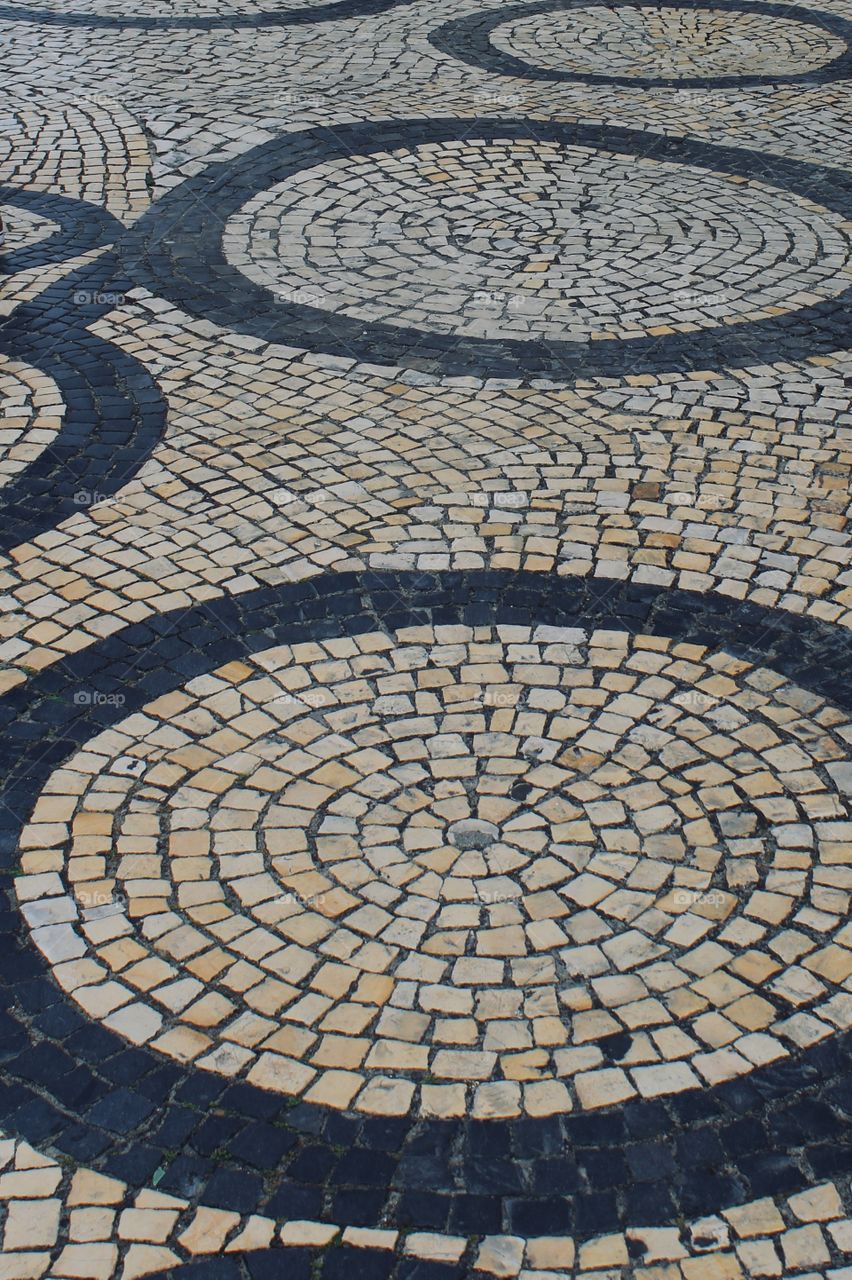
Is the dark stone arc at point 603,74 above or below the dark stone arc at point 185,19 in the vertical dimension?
below

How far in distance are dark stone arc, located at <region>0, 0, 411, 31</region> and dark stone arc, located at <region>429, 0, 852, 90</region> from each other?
4.57 ft

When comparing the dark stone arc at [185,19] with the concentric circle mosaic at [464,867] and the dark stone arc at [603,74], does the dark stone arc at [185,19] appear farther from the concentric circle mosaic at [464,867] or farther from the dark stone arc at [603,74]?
the concentric circle mosaic at [464,867]

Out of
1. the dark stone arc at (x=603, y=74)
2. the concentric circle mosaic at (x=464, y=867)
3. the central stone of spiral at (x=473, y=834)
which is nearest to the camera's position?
the concentric circle mosaic at (x=464, y=867)

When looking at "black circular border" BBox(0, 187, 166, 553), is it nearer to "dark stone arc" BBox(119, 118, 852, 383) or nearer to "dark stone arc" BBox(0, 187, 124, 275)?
"dark stone arc" BBox(0, 187, 124, 275)

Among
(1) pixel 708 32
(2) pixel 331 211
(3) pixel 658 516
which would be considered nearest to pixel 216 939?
(3) pixel 658 516

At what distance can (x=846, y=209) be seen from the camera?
11055 mm

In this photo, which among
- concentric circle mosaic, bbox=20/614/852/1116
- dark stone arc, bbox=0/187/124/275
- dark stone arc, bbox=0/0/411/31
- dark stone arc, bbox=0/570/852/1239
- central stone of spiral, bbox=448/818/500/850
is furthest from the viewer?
dark stone arc, bbox=0/0/411/31

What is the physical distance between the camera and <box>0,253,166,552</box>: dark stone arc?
7.43 m

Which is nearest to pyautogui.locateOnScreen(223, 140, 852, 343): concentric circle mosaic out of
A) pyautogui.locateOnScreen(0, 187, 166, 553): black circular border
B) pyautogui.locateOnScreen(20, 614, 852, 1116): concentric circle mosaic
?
pyautogui.locateOnScreen(0, 187, 166, 553): black circular border

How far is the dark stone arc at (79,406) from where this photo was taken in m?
7.43

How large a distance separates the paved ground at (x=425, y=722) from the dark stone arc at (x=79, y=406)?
3 cm

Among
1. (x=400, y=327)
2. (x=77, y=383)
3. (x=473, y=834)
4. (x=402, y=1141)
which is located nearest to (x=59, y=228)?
(x=77, y=383)

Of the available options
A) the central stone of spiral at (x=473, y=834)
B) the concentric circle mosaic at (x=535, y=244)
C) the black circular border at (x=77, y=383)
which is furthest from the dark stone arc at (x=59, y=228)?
the central stone of spiral at (x=473, y=834)

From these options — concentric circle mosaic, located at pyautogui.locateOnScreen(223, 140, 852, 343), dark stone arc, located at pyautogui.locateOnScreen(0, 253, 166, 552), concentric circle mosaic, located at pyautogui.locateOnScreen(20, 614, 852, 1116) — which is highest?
Answer: concentric circle mosaic, located at pyautogui.locateOnScreen(223, 140, 852, 343)
